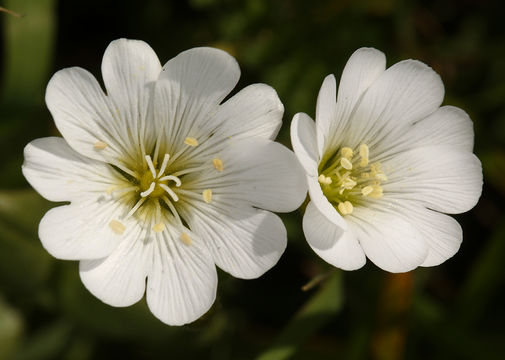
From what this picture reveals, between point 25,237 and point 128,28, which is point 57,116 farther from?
point 128,28

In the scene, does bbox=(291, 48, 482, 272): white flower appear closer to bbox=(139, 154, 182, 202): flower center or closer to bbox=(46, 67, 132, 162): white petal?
bbox=(139, 154, 182, 202): flower center

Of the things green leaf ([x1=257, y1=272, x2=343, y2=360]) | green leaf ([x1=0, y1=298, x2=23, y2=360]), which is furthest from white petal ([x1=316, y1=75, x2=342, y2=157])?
green leaf ([x1=0, y1=298, x2=23, y2=360])

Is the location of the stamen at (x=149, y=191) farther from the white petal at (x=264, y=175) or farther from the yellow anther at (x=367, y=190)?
the yellow anther at (x=367, y=190)

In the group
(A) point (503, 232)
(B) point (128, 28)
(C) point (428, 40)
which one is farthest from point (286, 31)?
(A) point (503, 232)

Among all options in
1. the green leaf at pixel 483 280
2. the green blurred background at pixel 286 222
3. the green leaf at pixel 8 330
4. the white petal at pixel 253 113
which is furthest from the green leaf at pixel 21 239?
the green leaf at pixel 483 280

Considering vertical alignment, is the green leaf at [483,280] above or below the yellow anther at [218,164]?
below

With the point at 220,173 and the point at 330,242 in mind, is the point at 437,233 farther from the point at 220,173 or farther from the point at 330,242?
the point at 220,173
